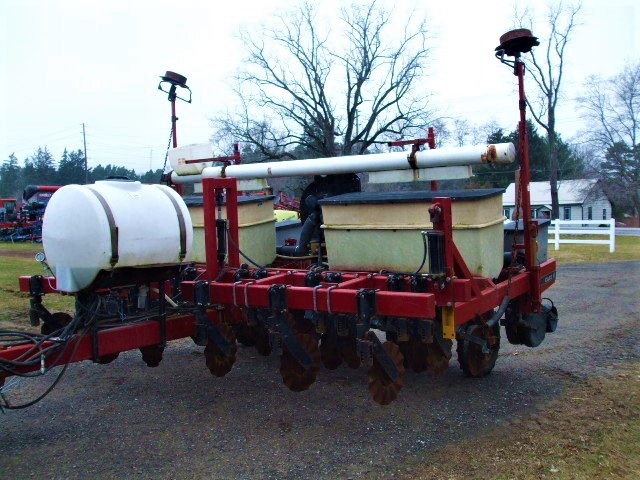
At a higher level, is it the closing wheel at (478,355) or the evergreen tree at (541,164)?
the evergreen tree at (541,164)

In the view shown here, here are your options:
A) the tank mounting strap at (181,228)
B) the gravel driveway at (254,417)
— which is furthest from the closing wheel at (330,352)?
the tank mounting strap at (181,228)

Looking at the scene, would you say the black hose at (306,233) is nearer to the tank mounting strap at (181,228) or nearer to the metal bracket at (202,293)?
the metal bracket at (202,293)

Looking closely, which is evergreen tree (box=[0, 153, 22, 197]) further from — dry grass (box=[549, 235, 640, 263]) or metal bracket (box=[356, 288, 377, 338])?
metal bracket (box=[356, 288, 377, 338])

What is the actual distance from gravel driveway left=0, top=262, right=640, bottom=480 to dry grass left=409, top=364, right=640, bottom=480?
17cm

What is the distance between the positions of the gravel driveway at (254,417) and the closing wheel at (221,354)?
0.37m

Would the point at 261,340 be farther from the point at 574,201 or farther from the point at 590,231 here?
the point at 574,201

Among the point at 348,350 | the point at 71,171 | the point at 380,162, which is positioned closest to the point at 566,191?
the point at 71,171

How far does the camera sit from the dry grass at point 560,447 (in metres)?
3.74

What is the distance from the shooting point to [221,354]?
4.87m

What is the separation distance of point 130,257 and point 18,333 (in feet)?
2.93

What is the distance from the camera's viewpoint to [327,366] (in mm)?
5879

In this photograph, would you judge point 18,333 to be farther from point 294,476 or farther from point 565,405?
point 565,405

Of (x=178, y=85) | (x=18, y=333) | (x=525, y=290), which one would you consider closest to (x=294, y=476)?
(x=18, y=333)

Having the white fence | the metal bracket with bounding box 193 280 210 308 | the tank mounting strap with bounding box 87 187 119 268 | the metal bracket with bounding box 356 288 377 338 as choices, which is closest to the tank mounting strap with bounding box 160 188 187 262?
the metal bracket with bounding box 193 280 210 308
